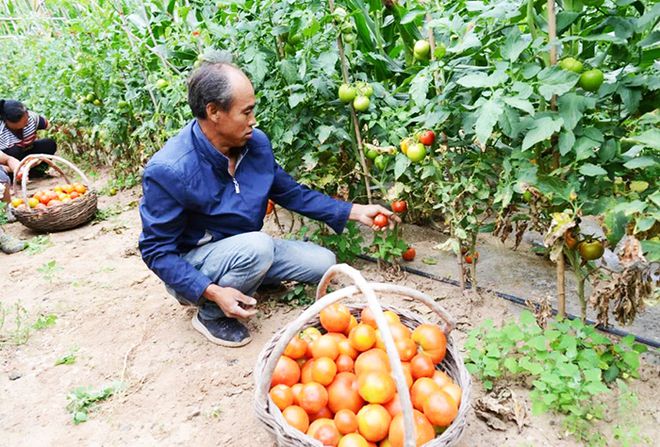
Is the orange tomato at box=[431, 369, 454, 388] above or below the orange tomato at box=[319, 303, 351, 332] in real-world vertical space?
below

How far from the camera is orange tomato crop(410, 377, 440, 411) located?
148cm

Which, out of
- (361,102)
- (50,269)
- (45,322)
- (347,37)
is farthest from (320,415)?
(50,269)

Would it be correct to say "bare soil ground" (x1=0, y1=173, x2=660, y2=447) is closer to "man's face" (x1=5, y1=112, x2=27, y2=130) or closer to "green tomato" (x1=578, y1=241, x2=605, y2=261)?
"green tomato" (x1=578, y1=241, x2=605, y2=261)

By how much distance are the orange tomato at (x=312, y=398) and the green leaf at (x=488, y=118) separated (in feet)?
3.10

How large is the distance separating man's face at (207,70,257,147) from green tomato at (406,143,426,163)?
26.8 inches

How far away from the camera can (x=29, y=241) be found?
13.1 feet

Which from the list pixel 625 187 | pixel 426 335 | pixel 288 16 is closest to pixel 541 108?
pixel 625 187

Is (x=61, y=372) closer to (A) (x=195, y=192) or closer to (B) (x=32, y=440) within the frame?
(B) (x=32, y=440)

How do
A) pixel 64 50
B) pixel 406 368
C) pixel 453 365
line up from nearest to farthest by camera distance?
pixel 406 368, pixel 453 365, pixel 64 50

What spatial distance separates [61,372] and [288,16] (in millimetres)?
1982

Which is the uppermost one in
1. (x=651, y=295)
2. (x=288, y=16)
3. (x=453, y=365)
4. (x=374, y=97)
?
(x=288, y=16)

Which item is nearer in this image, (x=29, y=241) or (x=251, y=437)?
(x=251, y=437)

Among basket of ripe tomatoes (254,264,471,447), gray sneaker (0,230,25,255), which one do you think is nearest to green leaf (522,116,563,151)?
basket of ripe tomatoes (254,264,471,447)

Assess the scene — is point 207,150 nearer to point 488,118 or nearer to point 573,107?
point 488,118
